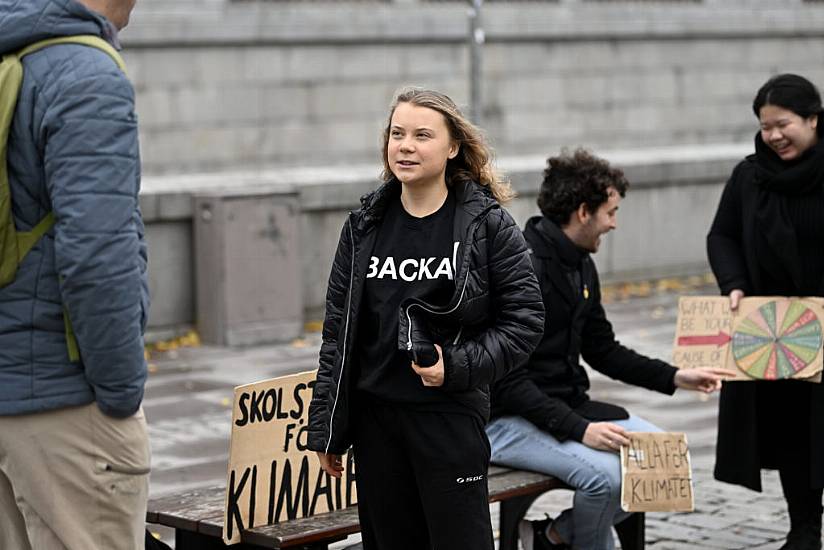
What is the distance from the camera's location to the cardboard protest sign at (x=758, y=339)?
6.16m

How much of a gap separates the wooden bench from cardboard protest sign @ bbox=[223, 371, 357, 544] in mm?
45

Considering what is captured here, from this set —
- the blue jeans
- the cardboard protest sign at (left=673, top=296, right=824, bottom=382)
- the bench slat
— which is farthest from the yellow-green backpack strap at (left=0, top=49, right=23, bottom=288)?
the cardboard protest sign at (left=673, top=296, right=824, bottom=382)

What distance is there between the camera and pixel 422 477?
169 inches

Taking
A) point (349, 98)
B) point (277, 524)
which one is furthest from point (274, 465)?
point (349, 98)

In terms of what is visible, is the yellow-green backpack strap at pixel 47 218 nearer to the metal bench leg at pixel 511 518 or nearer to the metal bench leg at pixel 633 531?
the metal bench leg at pixel 511 518

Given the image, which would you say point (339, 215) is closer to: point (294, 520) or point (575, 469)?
point (575, 469)

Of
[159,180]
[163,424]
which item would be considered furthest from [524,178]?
[163,424]

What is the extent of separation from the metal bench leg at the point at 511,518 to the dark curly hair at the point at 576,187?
974 millimetres

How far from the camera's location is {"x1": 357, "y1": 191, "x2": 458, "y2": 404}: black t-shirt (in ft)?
14.1

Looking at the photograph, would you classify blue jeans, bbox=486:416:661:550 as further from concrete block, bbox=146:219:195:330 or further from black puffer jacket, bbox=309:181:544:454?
concrete block, bbox=146:219:195:330

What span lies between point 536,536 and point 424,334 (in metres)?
1.65

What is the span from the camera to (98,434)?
3.77 metres

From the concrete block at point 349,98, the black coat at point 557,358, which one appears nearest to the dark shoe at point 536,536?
the black coat at point 557,358

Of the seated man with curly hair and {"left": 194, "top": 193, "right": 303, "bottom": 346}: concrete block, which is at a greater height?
the seated man with curly hair
